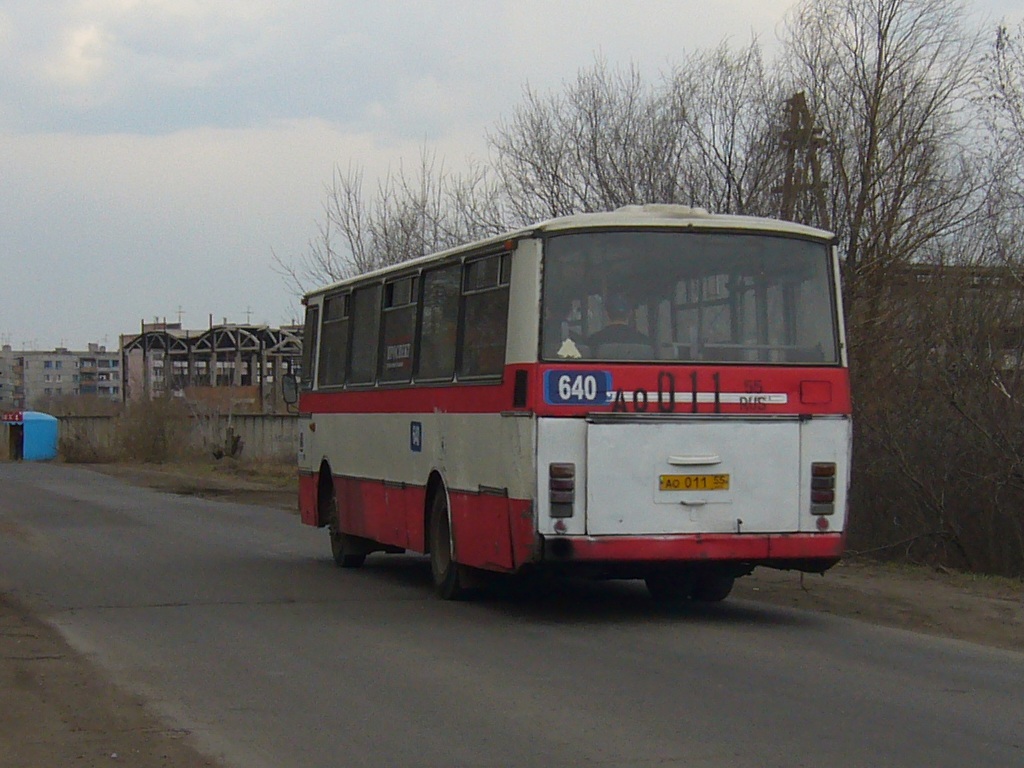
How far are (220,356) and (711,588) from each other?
4405 inches

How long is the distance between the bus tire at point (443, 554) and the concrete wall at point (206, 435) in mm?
46586

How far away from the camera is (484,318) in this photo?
12.5m

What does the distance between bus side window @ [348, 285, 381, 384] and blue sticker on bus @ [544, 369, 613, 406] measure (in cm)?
439

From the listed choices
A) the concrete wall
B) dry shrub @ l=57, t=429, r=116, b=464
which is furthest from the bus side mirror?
dry shrub @ l=57, t=429, r=116, b=464

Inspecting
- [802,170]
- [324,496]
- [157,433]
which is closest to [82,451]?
[157,433]

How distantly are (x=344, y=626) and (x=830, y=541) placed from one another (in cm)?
388

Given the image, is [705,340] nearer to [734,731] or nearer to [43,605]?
Answer: [734,731]

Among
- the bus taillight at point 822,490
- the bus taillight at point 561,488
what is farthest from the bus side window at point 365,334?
the bus taillight at point 822,490

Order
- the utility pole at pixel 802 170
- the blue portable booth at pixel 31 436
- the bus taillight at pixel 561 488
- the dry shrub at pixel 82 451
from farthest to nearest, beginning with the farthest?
the blue portable booth at pixel 31 436
the dry shrub at pixel 82 451
the utility pole at pixel 802 170
the bus taillight at pixel 561 488

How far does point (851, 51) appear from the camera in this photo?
26.6m

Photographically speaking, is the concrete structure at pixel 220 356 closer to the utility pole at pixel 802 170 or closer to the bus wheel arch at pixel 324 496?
the utility pole at pixel 802 170

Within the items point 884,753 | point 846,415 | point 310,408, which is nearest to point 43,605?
point 310,408

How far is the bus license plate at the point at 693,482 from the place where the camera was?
11.6 m

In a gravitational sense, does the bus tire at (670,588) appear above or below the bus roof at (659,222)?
below
